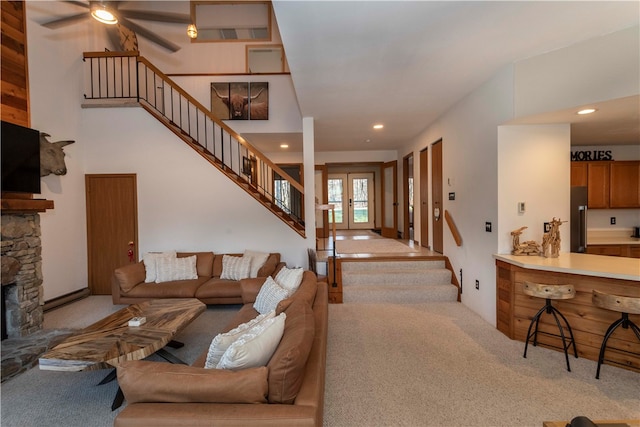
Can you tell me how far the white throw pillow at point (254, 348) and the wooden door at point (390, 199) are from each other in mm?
6796

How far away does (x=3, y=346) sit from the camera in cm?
322

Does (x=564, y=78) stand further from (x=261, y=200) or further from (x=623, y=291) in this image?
(x=261, y=200)

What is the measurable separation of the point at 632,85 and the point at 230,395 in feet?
12.9

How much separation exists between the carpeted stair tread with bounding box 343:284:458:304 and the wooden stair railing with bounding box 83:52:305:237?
1431 millimetres

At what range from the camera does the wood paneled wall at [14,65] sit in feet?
12.2

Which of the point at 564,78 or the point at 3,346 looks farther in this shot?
the point at 3,346

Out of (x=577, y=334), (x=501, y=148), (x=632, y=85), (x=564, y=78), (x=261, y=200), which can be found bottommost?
(x=577, y=334)

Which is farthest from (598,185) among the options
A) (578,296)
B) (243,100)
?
(243,100)

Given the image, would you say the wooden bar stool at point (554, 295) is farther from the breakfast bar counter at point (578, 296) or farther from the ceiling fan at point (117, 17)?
the ceiling fan at point (117, 17)

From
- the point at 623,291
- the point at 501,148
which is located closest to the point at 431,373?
the point at 623,291

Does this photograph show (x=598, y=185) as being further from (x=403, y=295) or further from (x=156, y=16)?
(x=156, y=16)

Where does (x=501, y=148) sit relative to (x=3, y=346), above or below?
above

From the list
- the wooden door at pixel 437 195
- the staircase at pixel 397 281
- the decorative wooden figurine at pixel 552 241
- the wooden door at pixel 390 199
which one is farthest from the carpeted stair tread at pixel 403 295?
the wooden door at pixel 390 199

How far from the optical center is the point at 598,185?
4.80 meters
